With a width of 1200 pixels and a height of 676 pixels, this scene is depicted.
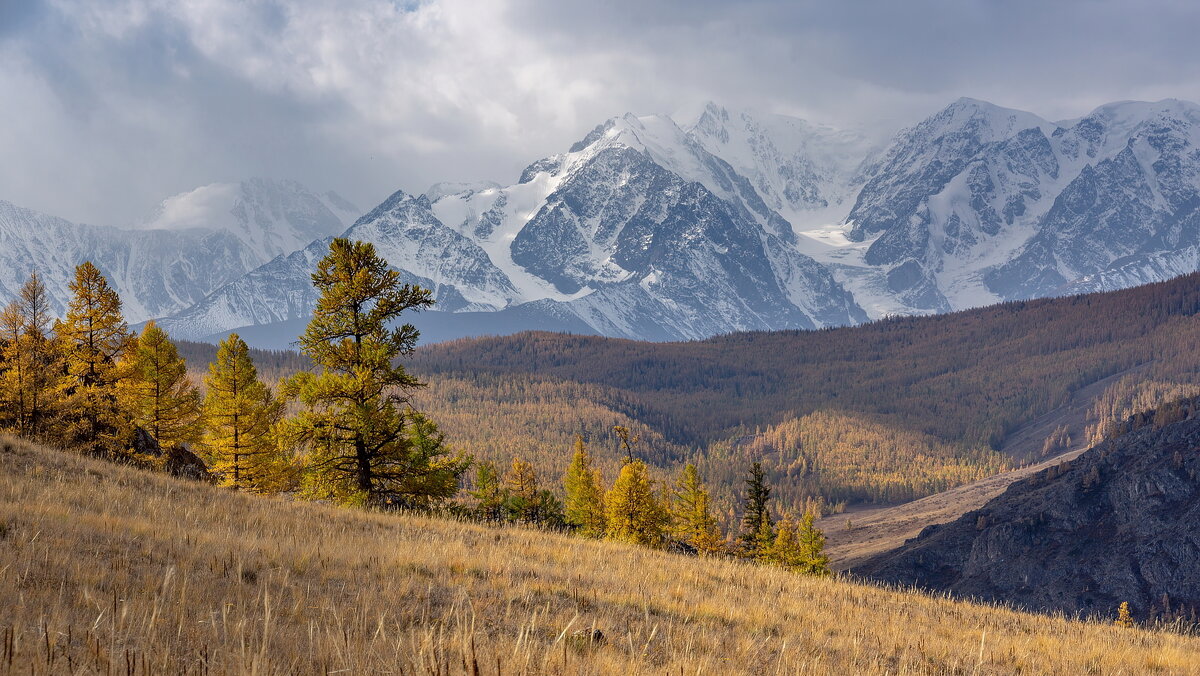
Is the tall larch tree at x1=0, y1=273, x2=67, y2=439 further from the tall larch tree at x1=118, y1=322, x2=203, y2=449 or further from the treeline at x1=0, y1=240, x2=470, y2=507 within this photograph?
the tall larch tree at x1=118, y1=322, x2=203, y2=449

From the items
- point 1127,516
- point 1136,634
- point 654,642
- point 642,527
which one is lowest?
point 1127,516

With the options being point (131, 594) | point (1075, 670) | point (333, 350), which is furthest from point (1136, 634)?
point (333, 350)

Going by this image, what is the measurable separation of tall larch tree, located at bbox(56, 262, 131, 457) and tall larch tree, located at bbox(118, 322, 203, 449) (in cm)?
101

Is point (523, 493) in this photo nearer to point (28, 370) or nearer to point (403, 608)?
point (28, 370)

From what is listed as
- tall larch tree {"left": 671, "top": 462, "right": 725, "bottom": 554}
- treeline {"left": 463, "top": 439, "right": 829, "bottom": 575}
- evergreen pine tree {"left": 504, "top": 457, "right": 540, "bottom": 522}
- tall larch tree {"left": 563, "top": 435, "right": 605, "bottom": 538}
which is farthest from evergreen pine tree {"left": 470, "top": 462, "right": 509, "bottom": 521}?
tall larch tree {"left": 671, "top": 462, "right": 725, "bottom": 554}

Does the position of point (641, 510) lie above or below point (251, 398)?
below

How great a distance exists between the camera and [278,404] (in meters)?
31.6

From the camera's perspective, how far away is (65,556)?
604 cm

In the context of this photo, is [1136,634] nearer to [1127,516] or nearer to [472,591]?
[472,591]

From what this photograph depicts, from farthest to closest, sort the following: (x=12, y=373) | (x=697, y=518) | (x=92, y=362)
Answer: (x=697, y=518), (x=92, y=362), (x=12, y=373)

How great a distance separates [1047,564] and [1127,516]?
51.7ft

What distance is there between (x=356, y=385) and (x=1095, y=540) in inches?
5064

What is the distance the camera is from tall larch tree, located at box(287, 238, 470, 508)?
2097 centimetres

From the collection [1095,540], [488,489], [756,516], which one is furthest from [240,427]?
[1095,540]
